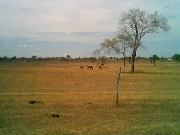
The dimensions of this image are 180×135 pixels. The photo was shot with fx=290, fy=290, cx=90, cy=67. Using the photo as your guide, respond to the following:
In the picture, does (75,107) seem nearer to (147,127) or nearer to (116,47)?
(147,127)

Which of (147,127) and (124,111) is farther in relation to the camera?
(124,111)

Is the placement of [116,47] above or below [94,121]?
above

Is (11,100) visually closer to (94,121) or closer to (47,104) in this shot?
(47,104)

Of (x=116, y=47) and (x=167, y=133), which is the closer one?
(x=167, y=133)

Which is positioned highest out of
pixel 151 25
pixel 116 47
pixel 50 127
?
pixel 151 25

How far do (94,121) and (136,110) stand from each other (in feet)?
9.32

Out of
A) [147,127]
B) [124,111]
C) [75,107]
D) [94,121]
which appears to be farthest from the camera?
[75,107]

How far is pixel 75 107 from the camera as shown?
514 inches

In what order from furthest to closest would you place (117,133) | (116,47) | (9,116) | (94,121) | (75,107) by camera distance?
(116,47) < (75,107) < (9,116) < (94,121) < (117,133)

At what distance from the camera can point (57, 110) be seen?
1234cm

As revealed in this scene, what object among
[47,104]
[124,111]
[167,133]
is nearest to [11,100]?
[47,104]

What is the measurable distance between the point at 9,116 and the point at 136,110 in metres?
5.26

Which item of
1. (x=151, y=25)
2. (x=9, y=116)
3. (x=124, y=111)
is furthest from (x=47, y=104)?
(x=151, y=25)

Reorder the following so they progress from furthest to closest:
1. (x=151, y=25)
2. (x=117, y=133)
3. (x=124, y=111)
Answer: (x=151, y=25)
(x=124, y=111)
(x=117, y=133)
